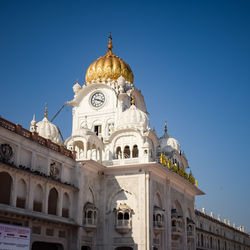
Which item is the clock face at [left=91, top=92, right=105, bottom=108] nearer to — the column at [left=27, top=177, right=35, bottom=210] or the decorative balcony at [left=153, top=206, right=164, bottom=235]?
the decorative balcony at [left=153, top=206, right=164, bottom=235]

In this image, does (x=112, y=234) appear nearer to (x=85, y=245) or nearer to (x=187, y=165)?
(x=85, y=245)

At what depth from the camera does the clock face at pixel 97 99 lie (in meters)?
33.5

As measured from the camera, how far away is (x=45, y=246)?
23391mm

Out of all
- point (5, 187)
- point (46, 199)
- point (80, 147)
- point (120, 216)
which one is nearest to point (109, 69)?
point (80, 147)

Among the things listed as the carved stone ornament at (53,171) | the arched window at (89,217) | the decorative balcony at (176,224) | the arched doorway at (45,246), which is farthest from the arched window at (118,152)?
the arched doorway at (45,246)

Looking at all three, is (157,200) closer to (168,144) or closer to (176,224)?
(176,224)

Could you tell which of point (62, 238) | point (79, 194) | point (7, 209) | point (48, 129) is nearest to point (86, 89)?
point (48, 129)

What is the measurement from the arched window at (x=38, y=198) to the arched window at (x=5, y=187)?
2.06 metres

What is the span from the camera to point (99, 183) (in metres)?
27.8

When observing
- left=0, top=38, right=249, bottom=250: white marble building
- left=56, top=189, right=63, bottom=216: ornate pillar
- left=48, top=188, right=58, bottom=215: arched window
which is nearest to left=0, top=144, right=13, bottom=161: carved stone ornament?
left=0, top=38, right=249, bottom=250: white marble building

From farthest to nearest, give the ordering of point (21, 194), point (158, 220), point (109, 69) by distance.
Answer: point (109, 69) < point (158, 220) < point (21, 194)

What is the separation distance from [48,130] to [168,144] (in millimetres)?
9480

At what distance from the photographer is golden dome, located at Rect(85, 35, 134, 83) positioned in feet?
113

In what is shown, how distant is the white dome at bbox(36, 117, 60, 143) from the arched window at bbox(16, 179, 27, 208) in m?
10.6
